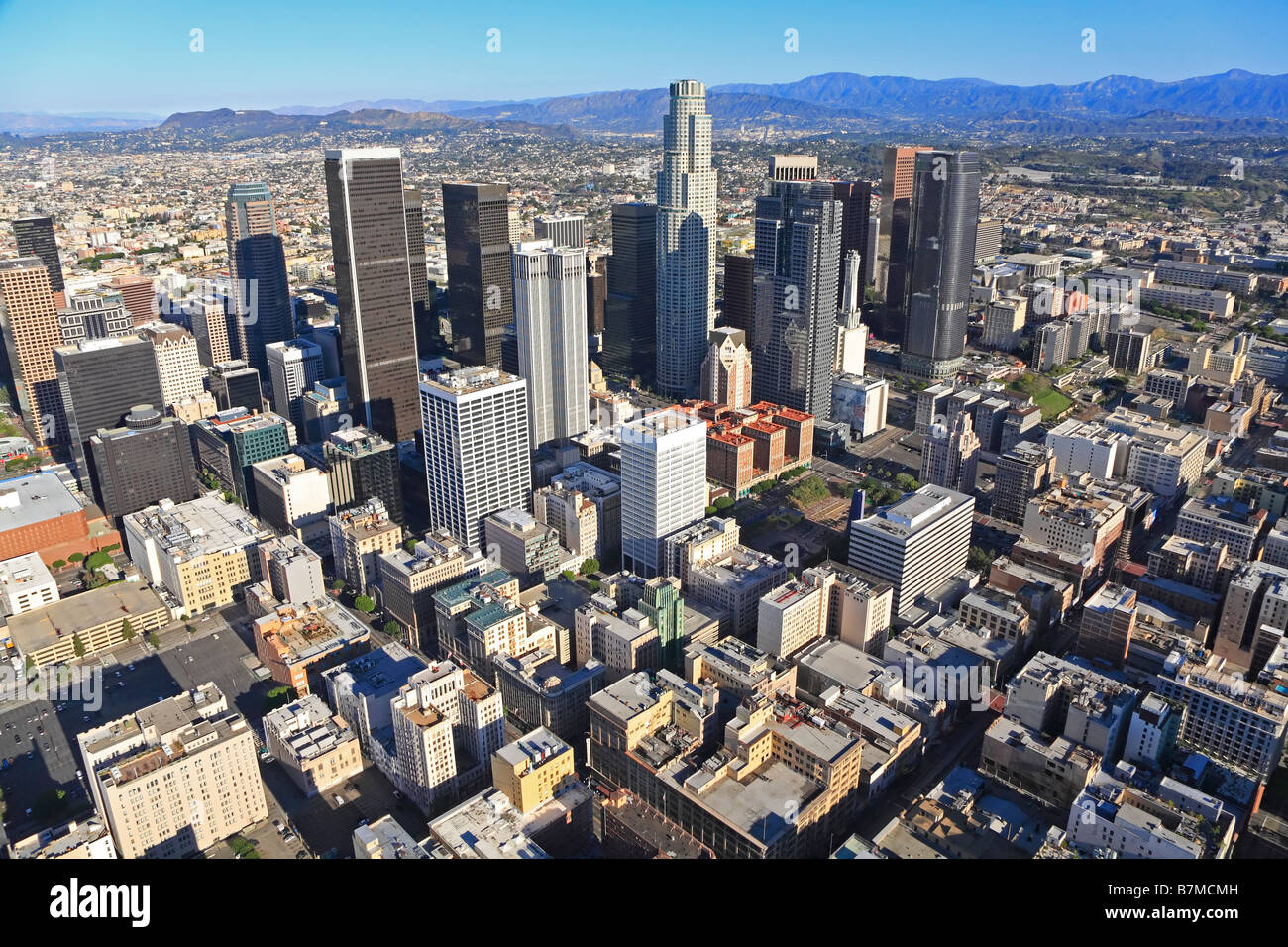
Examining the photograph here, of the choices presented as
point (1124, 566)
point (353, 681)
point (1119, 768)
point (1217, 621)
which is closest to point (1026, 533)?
point (1124, 566)

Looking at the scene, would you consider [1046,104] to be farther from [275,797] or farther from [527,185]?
[275,797]

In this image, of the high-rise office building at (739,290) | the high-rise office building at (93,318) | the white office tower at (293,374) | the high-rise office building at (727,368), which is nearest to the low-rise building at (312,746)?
the white office tower at (293,374)

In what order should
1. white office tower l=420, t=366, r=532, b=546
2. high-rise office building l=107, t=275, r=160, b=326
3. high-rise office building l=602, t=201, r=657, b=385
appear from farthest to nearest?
high-rise office building l=107, t=275, r=160, b=326 → high-rise office building l=602, t=201, r=657, b=385 → white office tower l=420, t=366, r=532, b=546

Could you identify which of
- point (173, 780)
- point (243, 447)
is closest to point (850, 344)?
point (243, 447)

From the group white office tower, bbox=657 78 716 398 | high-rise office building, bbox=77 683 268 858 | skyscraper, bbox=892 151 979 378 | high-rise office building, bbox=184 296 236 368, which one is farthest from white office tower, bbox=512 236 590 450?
skyscraper, bbox=892 151 979 378

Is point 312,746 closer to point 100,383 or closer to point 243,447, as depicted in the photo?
point 243,447

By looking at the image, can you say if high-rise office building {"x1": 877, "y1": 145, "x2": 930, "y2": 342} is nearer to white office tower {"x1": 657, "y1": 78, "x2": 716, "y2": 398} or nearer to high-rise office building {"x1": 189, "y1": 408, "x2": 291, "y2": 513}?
white office tower {"x1": 657, "y1": 78, "x2": 716, "y2": 398}
